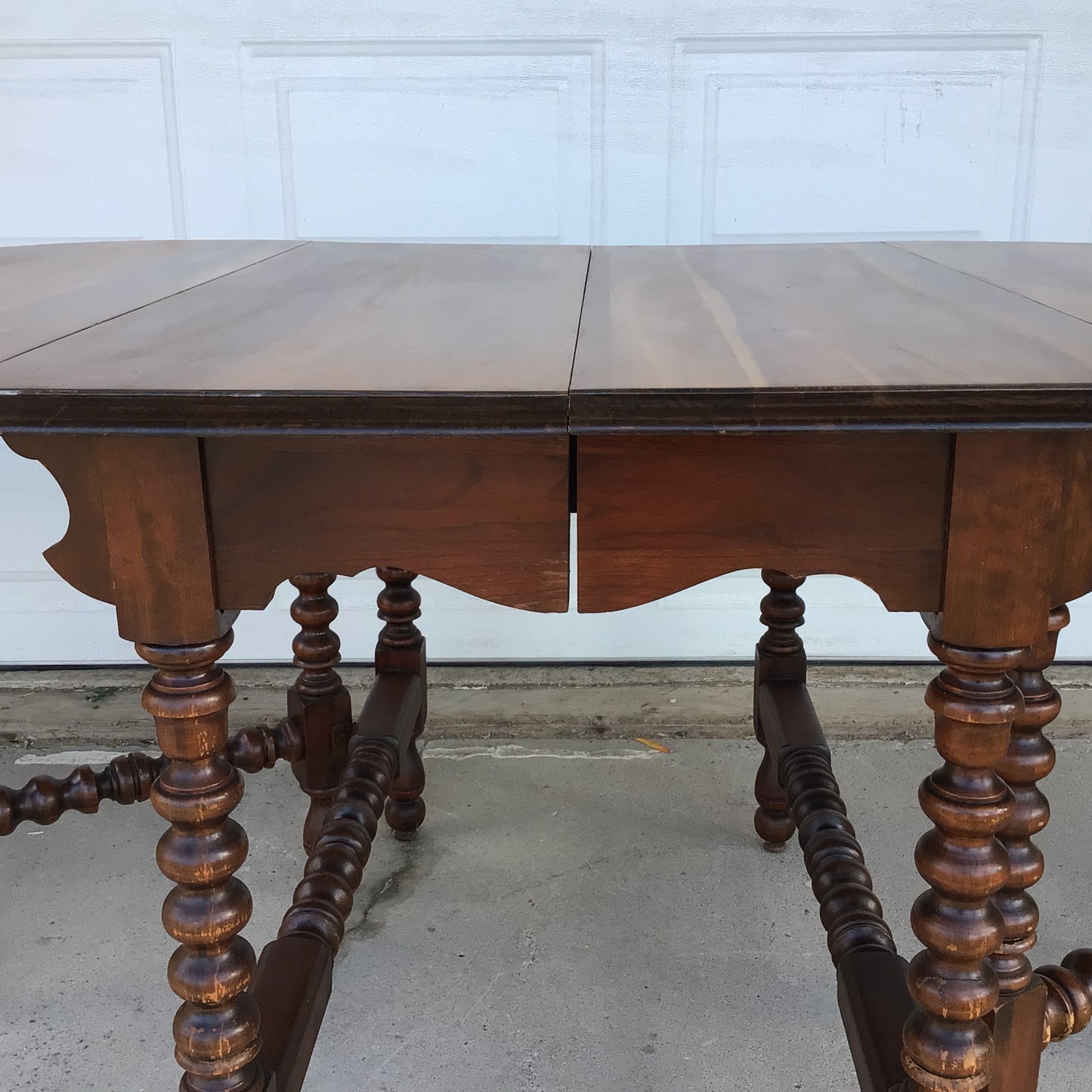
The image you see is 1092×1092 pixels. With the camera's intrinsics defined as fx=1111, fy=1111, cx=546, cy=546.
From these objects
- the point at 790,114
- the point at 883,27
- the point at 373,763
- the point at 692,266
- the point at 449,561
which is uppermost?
the point at 883,27

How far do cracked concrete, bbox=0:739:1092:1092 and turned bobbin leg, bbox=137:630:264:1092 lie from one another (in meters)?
0.39

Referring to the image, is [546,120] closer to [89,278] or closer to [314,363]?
[89,278]

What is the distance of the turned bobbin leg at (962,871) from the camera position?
0.80 metres

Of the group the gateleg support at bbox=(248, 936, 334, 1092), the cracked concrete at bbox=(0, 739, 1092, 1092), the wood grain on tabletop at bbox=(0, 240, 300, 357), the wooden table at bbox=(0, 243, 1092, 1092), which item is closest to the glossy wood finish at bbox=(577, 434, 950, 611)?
the wooden table at bbox=(0, 243, 1092, 1092)

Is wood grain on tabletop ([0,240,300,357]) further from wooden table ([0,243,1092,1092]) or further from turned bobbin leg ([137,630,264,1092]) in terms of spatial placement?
turned bobbin leg ([137,630,264,1092])

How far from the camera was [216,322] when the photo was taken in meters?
0.89

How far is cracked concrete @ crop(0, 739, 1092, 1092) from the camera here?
1244mm

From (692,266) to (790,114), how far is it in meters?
0.83

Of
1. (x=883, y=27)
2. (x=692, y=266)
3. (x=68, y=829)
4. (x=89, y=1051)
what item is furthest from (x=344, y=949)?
(x=883, y=27)

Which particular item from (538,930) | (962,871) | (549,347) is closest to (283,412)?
(549,347)

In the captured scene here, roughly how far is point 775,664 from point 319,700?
0.64 m

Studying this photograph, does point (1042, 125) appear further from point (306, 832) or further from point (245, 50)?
point (306, 832)

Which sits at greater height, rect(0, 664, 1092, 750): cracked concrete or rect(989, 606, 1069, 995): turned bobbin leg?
rect(989, 606, 1069, 995): turned bobbin leg

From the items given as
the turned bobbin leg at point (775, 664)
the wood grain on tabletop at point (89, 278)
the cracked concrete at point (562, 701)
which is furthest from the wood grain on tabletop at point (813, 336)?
the cracked concrete at point (562, 701)
